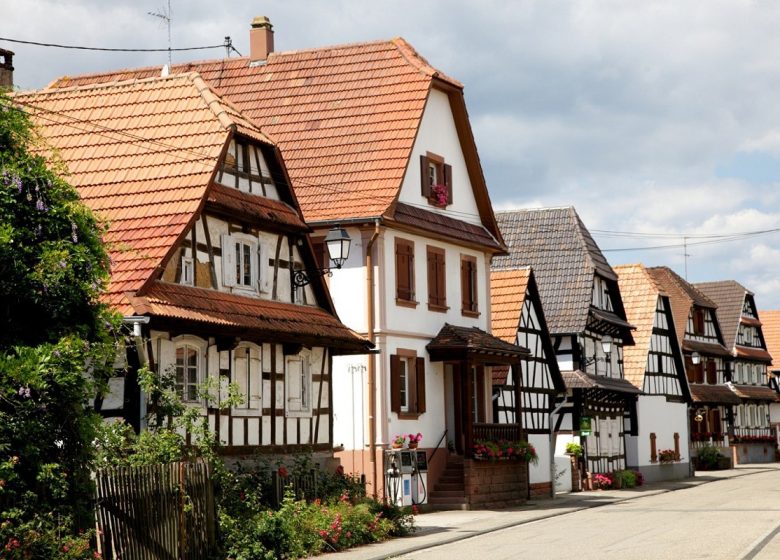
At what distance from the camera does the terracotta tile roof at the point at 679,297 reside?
7112cm

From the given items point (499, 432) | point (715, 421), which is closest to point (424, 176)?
point (499, 432)

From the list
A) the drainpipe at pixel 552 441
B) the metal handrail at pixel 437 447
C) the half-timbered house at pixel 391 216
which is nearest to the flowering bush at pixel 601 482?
the drainpipe at pixel 552 441

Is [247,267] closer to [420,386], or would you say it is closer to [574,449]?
[420,386]

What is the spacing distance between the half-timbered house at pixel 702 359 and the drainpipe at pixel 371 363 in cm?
3646

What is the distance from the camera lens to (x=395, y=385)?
34.5m

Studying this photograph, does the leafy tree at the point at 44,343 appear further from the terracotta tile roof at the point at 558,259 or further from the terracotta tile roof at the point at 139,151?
the terracotta tile roof at the point at 558,259

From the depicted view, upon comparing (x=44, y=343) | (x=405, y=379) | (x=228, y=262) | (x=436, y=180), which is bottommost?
(x=44, y=343)

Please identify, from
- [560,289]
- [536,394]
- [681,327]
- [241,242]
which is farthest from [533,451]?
[681,327]

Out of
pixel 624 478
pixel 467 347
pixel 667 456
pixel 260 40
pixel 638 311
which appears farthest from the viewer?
pixel 638 311

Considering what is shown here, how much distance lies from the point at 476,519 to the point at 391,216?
7.80 meters

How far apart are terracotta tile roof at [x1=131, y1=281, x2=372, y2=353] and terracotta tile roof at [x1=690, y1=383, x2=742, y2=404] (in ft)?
136

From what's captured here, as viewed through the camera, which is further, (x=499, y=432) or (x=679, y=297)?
(x=679, y=297)

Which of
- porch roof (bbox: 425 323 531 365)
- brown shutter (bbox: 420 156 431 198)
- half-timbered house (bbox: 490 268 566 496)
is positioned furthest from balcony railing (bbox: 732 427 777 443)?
brown shutter (bbox: 420 156 431 198)

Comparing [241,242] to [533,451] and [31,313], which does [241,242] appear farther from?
[533,451]
